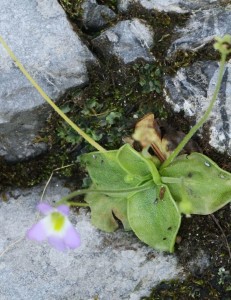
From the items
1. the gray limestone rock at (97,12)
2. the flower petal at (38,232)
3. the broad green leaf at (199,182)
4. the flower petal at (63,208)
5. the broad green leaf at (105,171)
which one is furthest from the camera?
the gray limestone rock at (97,12)

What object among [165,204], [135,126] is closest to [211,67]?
[135,126]

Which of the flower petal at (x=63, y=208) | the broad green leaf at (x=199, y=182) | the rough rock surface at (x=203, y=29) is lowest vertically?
the broad green leaf at (x=199, y=182)

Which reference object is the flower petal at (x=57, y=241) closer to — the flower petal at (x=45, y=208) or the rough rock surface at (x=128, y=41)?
the flower petal at (x=45, y=208)

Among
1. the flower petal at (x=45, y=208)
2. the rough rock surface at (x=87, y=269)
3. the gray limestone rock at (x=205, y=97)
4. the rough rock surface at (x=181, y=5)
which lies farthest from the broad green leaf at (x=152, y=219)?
the rough rock surface at (x=181, y=5)

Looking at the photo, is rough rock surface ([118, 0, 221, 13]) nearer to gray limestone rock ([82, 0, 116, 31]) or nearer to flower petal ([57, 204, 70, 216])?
gray limestone rock ([82, 0, 116, 31])

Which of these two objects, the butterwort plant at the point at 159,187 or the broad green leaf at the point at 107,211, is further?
the broad green leaf at the point at 107,211

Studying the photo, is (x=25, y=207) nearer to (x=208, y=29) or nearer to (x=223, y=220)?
(x=223, y=220)
